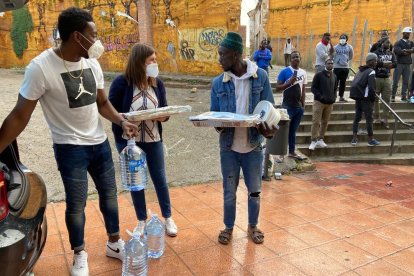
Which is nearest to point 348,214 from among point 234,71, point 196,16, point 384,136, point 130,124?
point 234,71

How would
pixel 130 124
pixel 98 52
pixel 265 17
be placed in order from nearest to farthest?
pixel 98 52
pixel 130 124
pixel 265 17

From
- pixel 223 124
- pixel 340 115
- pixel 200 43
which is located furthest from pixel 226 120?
pixel 200 43

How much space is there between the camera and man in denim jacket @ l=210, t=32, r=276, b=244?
10.3 ft

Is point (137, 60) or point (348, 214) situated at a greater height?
point (137, 60)

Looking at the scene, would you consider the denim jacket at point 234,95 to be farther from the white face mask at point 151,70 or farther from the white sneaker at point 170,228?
the white sneaker at point 170,228

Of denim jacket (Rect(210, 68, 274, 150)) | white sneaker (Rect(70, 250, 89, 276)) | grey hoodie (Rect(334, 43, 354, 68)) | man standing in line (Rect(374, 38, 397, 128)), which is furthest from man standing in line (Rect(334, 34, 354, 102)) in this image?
white sneaker (Rect(70, 250, 89, 276))

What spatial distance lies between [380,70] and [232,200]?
21.2 feet

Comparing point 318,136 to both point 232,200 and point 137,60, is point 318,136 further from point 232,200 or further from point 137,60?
point 137,60

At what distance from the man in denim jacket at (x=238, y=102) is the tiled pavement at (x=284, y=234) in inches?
24.8

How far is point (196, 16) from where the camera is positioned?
12102 millimetres

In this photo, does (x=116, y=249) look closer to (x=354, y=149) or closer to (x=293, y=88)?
(x=293, y=88)

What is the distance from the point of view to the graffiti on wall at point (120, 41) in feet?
44.8

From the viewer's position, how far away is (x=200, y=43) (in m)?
12.2

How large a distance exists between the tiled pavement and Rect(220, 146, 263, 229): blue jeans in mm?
397
